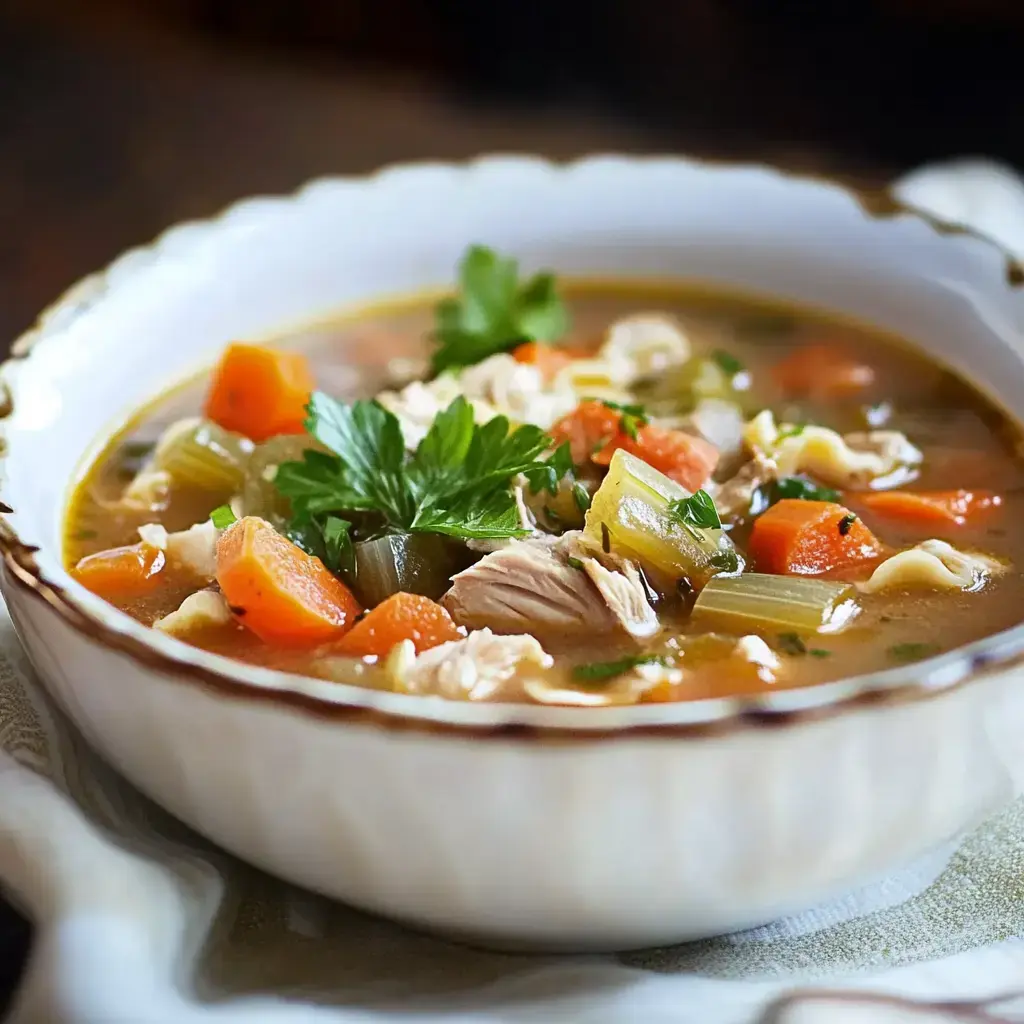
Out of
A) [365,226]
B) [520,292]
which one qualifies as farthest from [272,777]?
[365,226]

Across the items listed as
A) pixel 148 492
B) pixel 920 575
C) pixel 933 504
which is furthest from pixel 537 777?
pixel 148 492

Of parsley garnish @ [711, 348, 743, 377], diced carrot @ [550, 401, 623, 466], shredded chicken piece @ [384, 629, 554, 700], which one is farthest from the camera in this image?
parsley garnish @ [711, 348, 743, 377]

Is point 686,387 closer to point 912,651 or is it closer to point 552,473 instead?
point 552,473

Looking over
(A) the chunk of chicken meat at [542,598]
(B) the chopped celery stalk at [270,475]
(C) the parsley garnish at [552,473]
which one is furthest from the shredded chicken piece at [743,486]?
(B) the chopped celery stalk at [270,475]

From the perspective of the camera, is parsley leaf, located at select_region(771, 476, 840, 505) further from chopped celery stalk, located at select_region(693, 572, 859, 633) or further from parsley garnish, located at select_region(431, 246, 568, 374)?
parsley garnish, located at select_region(431, 246, 568, 374)

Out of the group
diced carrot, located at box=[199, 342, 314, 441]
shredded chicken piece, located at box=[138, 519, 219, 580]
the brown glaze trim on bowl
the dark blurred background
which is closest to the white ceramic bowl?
the brown glaze trim on bowl
